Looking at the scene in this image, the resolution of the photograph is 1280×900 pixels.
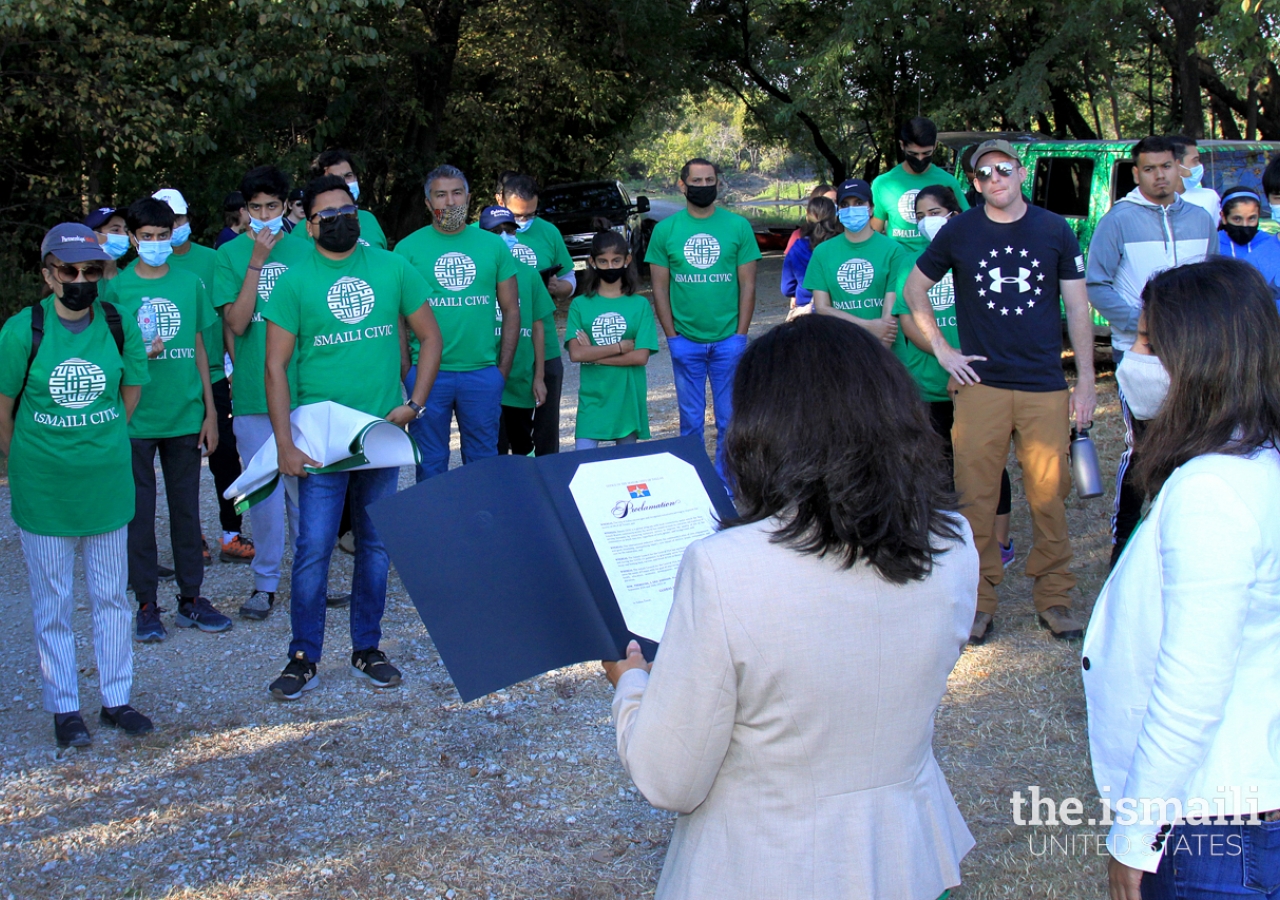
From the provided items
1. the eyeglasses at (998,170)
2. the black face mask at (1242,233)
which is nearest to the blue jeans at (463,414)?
the eyeglasses at (998,170)

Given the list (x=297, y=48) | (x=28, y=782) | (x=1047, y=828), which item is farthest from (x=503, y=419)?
(x=297, y=48)

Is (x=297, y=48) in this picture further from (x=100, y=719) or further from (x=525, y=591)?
(x=525, y=591)

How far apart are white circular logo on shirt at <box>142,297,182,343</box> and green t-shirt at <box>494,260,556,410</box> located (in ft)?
6.02

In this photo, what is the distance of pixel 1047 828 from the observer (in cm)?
377

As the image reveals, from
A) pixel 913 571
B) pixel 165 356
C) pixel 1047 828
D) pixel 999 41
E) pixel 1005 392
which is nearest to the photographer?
pixel 913 571

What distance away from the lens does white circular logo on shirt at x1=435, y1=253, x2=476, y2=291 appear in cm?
606

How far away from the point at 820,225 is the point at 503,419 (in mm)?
2721

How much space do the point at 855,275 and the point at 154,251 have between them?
372cm

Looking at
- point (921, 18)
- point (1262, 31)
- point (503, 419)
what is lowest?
point (503, 419)

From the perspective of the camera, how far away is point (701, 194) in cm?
690

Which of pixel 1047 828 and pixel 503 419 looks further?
pixel 503 419

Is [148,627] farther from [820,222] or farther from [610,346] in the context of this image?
[820,222]

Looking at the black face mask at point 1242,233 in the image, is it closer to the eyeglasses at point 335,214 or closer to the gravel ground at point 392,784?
the gravel ground at point 392,784

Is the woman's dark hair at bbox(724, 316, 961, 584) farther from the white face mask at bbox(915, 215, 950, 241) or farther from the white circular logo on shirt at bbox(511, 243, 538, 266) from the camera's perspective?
the white circular logo on shirt at bbox(511, 243, 538, 266)
